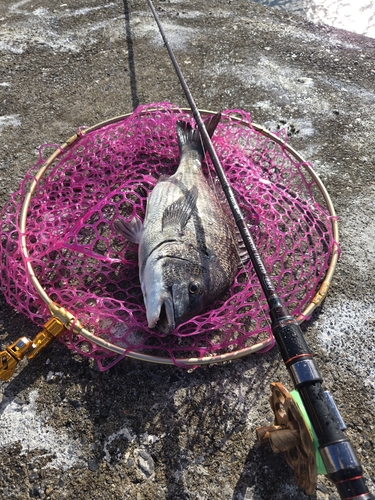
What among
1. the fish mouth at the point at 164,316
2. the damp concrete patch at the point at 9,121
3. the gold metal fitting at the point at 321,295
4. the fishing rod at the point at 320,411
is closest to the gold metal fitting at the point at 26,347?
the fish mouth at the point at 164,316

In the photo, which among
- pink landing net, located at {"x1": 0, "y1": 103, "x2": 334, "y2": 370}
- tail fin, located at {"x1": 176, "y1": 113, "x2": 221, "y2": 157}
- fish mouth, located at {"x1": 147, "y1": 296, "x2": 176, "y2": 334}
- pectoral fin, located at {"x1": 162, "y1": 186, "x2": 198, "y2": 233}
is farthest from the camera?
tail fin, located at {"x1": 176, "y1": 113, "x2": 221, "y2": 157}

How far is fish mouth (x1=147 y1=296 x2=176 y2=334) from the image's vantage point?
9.04 feet

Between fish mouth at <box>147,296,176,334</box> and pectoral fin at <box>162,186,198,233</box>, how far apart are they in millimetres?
668

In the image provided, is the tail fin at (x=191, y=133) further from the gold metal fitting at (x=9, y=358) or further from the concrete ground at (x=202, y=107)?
the gold metal fitting at (x=9, y=358)

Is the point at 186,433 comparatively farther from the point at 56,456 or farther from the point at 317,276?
the point at 317,276

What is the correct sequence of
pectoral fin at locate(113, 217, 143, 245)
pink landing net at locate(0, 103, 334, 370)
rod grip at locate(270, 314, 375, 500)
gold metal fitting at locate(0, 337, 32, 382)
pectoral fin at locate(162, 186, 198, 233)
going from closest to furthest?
rod grip at locate(270, 314, 375, 500) → gold metal fitting at locate(0, 337, 32, 382) → pink landing net at locate(0, 103, 334, 370) → pectoral fin at locate(162, 186, 198, 233) → pectoral fin at locate(113, 217, 143, 245)

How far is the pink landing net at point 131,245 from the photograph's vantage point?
3.06 meters

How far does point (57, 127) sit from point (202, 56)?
281 cm

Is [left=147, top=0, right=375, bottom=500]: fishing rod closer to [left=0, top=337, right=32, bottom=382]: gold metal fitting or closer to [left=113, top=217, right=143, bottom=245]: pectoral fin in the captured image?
[left=113, top=217, right=143, bottom=245]: pectoral fin

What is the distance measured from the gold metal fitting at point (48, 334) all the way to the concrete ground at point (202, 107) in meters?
0.22

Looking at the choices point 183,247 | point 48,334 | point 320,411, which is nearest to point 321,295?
point 183,247

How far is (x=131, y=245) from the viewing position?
364 cm

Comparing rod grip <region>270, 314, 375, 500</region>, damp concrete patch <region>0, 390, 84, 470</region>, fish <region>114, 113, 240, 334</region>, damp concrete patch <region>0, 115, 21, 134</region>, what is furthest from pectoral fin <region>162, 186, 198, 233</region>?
damp concrete patch <region>0, 115, 21, 134</region>

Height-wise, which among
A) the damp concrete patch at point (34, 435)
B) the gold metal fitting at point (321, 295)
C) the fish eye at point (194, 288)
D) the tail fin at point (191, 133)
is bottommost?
the damp concrete patch at point (34, 435)
